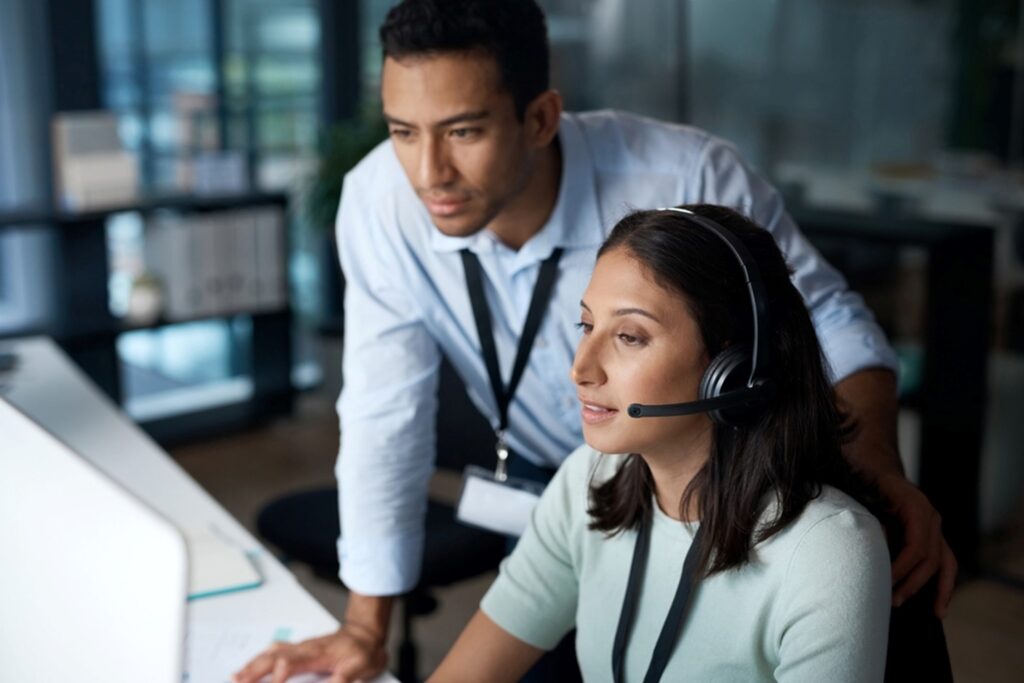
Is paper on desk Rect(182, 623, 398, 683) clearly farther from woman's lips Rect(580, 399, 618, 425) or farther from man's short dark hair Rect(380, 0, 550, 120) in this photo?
man's short dark hair Rect(380, 0, 550, 120)

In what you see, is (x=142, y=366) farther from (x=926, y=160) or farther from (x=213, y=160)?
(x=926, y=160)

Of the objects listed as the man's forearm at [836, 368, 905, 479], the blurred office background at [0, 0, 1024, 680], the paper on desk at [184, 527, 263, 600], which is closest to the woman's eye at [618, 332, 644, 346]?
Answer: the man's forearm at [836, 368, 905, 479]

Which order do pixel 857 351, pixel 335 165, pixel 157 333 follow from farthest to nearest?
1. pixel 157 333
2. pixel 335 165
3. pixel 857 351

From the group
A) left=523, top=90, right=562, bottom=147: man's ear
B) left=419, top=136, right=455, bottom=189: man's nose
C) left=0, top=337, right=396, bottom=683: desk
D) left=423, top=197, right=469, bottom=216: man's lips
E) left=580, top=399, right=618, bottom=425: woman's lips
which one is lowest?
left=0, top=337, right=396, bottom=683: desk

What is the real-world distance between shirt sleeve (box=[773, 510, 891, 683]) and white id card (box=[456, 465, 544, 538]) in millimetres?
662

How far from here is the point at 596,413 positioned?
4.17 ft

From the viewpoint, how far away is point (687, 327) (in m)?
1.24

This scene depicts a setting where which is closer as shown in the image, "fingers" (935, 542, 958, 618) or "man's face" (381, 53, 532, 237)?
"fingers" (935, 542, 958, 618)

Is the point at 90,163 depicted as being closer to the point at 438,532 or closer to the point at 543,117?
the point at 438,532

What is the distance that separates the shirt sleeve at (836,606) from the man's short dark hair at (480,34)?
0.74 m

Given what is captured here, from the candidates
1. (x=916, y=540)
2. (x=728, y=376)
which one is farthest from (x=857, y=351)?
(x=728, y=376)

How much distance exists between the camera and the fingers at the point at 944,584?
1.31 m

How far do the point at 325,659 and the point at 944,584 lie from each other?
70 centimetres

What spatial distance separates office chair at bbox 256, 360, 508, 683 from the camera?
7.80ft
